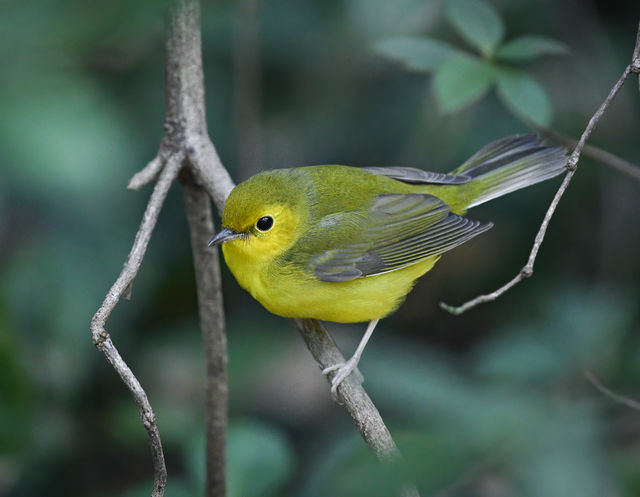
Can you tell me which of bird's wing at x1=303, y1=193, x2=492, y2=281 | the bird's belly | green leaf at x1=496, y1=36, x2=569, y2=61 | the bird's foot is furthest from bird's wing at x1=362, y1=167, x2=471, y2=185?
the bird's foot

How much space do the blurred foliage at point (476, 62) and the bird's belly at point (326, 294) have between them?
2.75 feet

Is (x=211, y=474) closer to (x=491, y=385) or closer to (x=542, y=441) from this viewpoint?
(x=491, y=385)

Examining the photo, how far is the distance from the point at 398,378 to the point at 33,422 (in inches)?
71.8

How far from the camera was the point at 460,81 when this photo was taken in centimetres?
281

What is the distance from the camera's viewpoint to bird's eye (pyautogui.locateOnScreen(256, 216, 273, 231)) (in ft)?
9.92

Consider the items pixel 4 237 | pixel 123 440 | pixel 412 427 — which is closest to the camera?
pixel 412 427

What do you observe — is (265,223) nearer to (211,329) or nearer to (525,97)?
(211,329)

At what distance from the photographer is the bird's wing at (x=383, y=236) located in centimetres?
311

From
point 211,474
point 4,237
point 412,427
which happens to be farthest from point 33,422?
point 412,427

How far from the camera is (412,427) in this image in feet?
7.38

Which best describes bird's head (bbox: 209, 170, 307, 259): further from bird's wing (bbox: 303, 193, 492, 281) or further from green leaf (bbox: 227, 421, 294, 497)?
green leaf (bbox: 227, 421, 294, 497)

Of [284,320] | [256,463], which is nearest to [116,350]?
[256,463]

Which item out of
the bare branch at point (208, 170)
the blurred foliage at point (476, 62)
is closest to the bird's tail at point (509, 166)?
the blurred foliage at point (476, 62)

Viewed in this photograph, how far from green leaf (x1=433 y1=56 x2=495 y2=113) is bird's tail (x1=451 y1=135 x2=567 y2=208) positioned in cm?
67
